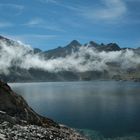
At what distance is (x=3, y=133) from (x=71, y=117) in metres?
92.3

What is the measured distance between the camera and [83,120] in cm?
12319

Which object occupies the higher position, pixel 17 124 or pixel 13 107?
pixel 13 107

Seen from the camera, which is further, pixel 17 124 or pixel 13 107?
pixel 13 107

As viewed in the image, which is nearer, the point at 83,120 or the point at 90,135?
the point at 90,135

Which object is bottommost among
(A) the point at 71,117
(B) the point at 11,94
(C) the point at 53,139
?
(A) the point at 71,117

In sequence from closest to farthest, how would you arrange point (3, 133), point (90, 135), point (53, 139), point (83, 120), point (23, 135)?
point (3, 133) < point (23, 135) < point (53, 139) < point (90, 135) < point (83, 120)

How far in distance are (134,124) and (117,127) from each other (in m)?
9.56

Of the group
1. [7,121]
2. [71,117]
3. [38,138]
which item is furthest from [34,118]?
[71,117]

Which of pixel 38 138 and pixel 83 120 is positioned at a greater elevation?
pixel 38 138

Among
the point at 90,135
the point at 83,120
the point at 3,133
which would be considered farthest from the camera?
the point at 83,120

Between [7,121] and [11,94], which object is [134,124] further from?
[7,121]

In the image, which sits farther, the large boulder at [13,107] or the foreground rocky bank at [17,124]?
the large boulder at [13,107]

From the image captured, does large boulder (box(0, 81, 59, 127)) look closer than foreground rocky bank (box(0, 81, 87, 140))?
No

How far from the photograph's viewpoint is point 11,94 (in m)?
68.8
